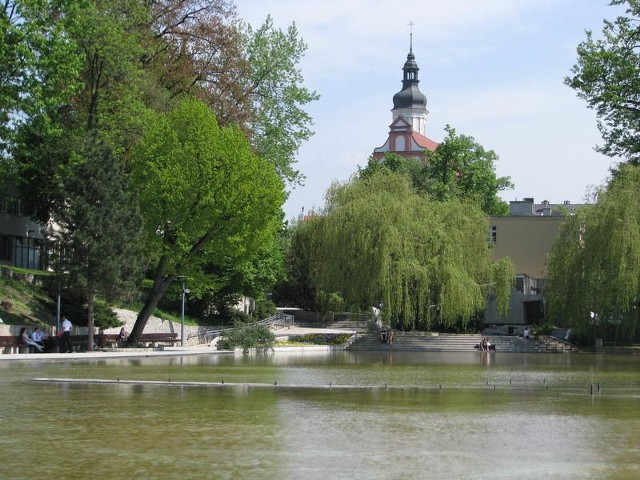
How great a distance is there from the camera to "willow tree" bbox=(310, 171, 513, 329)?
189ft

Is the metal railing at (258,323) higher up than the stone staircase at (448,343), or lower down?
higher up

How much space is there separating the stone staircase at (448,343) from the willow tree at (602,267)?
2.08 metres

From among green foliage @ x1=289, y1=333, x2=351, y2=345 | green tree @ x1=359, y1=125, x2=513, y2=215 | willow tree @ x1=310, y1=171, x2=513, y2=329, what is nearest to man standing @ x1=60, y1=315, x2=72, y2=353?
green foliage @ x1=289, y1=333, x2=351, y2=345

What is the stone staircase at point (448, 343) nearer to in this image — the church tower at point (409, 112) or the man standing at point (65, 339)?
the man standing at point (65, 339)

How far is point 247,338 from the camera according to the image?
5156cm

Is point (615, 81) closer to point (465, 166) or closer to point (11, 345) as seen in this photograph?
point (11, 345)

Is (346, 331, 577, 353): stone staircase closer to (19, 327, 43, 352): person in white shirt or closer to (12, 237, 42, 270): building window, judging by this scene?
(19, 327, 43, 352): person in white shirt

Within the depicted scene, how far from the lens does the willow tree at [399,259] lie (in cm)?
5772

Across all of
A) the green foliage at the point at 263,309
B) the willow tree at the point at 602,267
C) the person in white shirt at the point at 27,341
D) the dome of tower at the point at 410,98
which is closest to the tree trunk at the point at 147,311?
the person in white shirt at the point at 27,341

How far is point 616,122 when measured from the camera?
161ft

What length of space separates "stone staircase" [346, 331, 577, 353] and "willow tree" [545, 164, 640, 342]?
2081 millimetres

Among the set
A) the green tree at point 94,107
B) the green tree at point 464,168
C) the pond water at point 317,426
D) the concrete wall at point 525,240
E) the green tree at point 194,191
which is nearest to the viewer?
the pond water at point 317,426

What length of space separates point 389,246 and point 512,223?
3042cm

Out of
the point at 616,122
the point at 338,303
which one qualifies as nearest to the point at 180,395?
the point at 616,122
